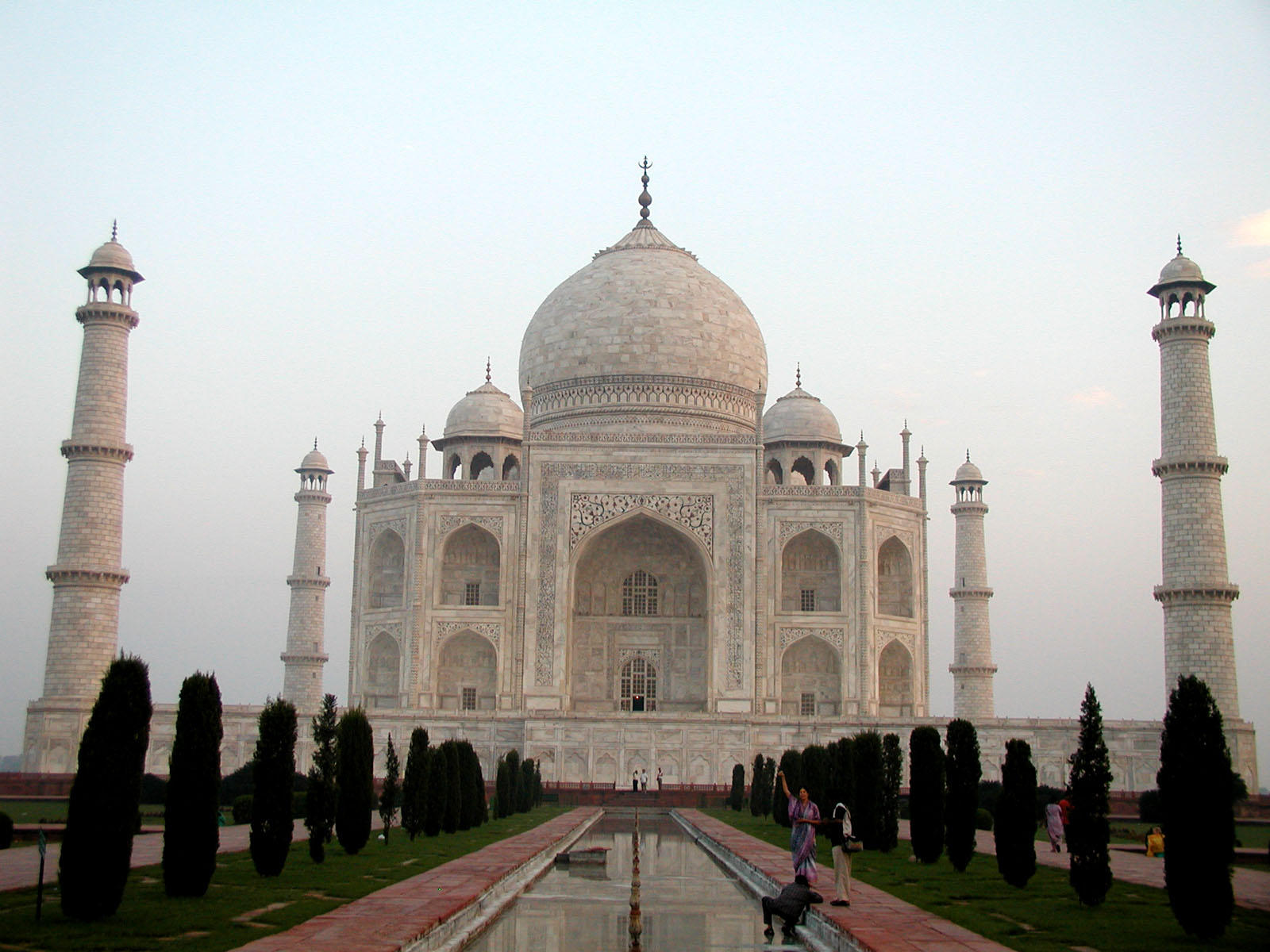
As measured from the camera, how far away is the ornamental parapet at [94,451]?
26422mm

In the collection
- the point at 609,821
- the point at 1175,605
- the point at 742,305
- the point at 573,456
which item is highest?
the point at 742,305

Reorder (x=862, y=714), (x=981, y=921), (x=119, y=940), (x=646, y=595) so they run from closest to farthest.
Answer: (x=119, y=940) < (x=981, y=921) < (x=862, y=714) < (x=646, y=595)

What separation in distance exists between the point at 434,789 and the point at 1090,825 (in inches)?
334

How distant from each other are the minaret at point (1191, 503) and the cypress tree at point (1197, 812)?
16.5 metres

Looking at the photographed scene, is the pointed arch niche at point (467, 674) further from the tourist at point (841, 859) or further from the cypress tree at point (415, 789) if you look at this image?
the tourist at point (841, 859)

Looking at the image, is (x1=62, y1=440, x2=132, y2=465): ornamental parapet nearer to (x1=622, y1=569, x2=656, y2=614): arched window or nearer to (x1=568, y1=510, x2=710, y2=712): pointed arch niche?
(x1=568, y1=510, x2=710, y2=712): pointed arch niche

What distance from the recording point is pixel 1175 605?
2527 cm

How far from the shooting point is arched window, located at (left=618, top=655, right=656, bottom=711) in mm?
31094

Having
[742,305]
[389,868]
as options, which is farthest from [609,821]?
[742,305]

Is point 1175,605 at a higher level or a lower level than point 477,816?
higher

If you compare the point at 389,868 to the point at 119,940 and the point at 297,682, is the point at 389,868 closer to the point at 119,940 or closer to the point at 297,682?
the point at 119,940

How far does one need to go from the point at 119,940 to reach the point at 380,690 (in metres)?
23.5

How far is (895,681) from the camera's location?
31500mm

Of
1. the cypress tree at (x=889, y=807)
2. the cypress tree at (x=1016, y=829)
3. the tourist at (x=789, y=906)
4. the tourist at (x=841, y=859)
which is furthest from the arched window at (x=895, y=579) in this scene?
the tourist at (x=789, y=906)
